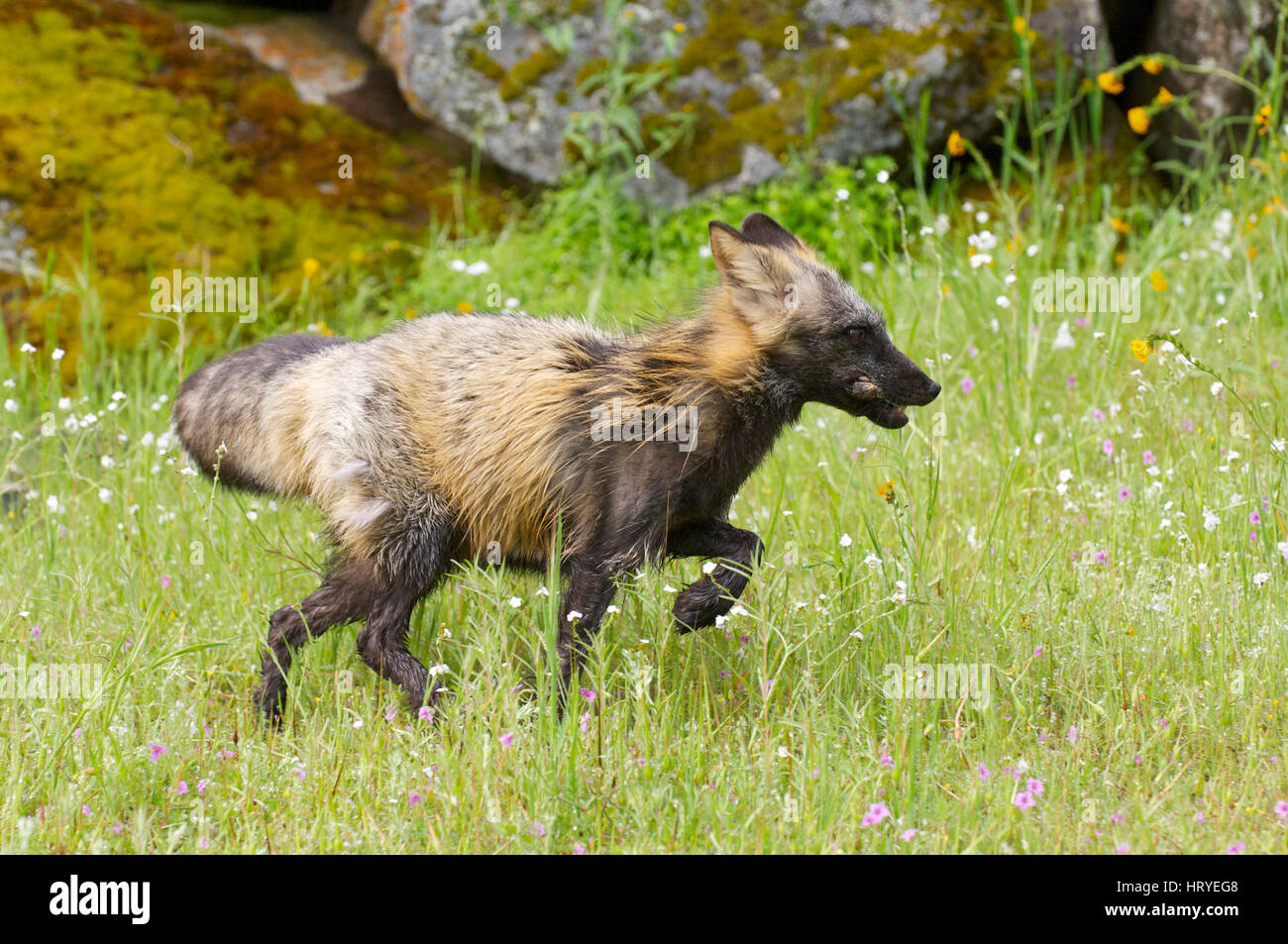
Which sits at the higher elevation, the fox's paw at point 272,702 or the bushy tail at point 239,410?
the bushy tail at point 239,410

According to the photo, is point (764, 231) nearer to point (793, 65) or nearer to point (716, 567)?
point (716, 567)

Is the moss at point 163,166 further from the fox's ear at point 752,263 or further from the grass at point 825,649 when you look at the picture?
the fox's ear at point 752,263

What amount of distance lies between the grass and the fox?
18cm

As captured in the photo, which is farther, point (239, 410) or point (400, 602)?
point (239, 410)

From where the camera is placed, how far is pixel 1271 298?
627 centimetres

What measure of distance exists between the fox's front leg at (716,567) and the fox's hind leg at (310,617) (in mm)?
1094

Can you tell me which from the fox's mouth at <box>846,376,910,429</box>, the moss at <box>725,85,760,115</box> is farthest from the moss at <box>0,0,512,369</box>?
the fox's mouth at <box>846,376,910,429</box>

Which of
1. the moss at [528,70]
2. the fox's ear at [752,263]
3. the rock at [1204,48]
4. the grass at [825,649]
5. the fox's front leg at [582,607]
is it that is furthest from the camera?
the moss at [528,70]

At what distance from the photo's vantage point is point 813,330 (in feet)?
14.2

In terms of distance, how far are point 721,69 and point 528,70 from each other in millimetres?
1265

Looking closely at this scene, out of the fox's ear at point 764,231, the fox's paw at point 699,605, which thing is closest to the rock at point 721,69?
the fox's ear at point 764,231

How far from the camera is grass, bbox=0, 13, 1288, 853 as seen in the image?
135 inches

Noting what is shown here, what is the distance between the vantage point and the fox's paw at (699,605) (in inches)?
167

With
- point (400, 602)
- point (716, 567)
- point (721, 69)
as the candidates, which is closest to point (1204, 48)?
point (721, 69)
